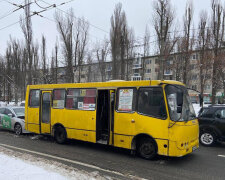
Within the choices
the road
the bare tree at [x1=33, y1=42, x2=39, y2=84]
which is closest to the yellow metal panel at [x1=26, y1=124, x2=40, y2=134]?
the road

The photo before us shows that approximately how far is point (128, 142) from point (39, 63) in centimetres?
3362

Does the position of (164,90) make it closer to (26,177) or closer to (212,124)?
(212,124)

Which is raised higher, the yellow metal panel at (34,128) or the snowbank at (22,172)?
the yellow metal panel at (34,128)

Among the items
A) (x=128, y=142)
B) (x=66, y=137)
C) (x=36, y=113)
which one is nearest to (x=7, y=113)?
(x=36, y=113)

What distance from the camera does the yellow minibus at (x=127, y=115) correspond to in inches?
252

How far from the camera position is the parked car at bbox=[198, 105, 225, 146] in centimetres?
873

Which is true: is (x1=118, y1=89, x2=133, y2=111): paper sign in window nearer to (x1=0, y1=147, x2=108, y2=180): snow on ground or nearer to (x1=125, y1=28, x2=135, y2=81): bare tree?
(x1=0, y1=147, x2=108, y2=180): snow on ground

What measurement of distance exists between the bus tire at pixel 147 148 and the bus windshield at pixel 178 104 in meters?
1.12

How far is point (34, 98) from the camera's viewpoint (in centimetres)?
1040

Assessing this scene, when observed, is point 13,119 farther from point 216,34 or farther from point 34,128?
point 216,34

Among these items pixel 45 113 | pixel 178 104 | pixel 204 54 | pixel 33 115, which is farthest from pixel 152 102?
pixel 204 54

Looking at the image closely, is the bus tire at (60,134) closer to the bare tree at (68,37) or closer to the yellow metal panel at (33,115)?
the yellow metal panel at (33,115)

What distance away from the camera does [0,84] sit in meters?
46.1

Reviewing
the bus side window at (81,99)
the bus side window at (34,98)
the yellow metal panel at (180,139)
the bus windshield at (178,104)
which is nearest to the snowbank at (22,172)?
the yellow metal panel at (180,139)
